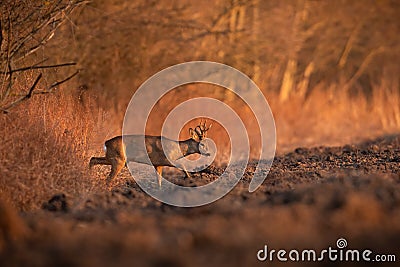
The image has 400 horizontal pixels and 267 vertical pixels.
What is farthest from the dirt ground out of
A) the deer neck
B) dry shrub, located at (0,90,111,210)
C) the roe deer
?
the deer neck

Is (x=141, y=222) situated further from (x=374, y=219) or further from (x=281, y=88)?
(x=281, y=88)

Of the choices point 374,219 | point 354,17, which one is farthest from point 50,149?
point 354,17

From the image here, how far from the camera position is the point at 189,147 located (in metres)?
12.8

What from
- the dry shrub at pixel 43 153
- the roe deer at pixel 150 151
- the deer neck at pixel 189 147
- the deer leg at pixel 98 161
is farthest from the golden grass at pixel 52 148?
the deer neck at pixel 189 147

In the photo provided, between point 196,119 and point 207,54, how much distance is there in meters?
3.96

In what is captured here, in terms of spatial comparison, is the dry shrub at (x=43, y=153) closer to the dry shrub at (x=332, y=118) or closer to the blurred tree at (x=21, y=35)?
the blurred tree at (x=21, y=35)

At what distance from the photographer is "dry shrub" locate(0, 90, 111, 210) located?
9.10 meters

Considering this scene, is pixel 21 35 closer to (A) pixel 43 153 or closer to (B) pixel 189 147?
(A) pixel 43 153

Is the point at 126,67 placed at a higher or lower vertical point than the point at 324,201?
higher

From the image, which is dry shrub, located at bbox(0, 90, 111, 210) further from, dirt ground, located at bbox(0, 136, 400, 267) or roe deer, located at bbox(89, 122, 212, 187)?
roe deer, located at bbox(89, 122, 212, 187)

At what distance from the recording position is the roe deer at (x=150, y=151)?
11656 millimetres

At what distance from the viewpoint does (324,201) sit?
24.3 ft

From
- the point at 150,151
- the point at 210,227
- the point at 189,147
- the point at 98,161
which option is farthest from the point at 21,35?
the point at 210,227

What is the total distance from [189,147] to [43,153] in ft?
12.0
